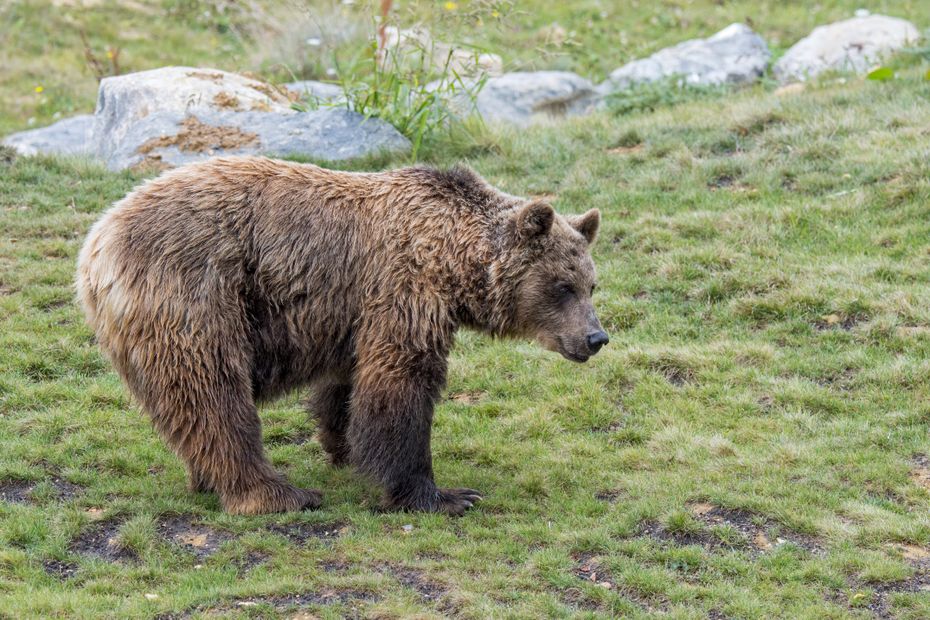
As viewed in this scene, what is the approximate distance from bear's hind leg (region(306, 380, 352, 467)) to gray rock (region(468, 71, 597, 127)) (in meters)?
7.73

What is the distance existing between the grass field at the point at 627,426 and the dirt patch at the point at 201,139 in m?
0.45

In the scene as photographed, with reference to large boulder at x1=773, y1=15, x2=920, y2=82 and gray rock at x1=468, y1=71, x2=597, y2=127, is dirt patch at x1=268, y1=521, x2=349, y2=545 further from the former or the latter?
large boulder at x1=773, y1=15, x2=920, y2=82

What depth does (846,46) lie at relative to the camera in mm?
15789

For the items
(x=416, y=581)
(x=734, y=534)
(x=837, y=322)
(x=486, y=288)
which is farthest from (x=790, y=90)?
(x=416, y=581)

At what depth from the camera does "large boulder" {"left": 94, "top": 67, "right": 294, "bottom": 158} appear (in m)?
12.3

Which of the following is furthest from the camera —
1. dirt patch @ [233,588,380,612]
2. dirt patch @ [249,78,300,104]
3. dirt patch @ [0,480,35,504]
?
dirt patch @ [249,78,300,104]

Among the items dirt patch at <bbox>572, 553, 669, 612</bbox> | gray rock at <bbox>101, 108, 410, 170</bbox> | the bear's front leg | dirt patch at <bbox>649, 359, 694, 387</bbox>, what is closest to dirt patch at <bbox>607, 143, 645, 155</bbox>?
gray rock at <bbox>101, 108, 410, 170</bbox>

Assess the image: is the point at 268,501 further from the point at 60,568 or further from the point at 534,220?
the point at 534,220

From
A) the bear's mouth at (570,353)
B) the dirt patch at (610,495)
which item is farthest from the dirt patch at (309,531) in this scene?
the bear's mouth at (570,353)

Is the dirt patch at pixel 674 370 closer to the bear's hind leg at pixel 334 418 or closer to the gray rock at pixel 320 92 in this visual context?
the bear's hind leg at pixel 334 418

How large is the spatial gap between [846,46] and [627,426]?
9.80 meters

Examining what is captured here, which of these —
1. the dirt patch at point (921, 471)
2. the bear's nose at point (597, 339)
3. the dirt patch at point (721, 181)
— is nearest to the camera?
the bear's nose at point (597, 339)

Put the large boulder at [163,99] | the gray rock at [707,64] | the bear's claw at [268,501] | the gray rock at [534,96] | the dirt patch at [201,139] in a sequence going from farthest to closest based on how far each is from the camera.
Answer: the gray rock at [707,64] → the gray rock at [534,96] → the large boulder at [163,99] → the dirt patch at [201,139] → the bear's claw at [268,501]

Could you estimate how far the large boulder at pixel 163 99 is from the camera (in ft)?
40.2
